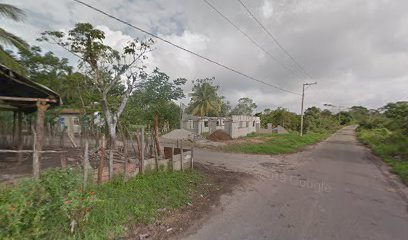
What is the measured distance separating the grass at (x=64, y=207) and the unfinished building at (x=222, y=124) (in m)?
20.2

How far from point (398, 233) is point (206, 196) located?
166 inches

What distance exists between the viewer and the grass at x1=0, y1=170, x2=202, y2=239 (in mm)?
3152

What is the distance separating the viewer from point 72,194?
137 inches

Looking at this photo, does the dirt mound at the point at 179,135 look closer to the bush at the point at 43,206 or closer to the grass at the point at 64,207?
the grass at the point at 64,207

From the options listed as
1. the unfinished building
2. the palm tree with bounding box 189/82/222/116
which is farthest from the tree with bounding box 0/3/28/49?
the palm tree with bounding box 189/82/222/116

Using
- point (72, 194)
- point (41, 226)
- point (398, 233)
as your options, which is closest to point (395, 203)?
point (398, 233)

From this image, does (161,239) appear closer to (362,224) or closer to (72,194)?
(72,194)

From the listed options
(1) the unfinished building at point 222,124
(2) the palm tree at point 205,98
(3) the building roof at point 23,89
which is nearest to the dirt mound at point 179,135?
(1) the unfinished building at point 222,124

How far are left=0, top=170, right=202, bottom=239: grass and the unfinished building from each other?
20159mm

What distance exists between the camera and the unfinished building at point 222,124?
25542 millimetres

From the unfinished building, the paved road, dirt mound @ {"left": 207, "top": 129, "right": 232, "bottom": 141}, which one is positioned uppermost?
the unfinished building

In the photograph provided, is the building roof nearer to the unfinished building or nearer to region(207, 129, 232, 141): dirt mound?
region(207, 129, 232, 141): dirt mound

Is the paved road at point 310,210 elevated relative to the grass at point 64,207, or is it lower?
lower

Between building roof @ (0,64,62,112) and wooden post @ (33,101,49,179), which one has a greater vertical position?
building roof @ (0,64,62,112)
